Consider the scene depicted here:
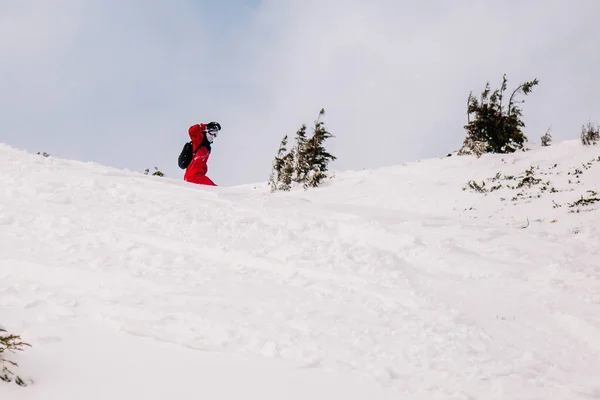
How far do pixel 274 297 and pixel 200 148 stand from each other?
6.73 metres

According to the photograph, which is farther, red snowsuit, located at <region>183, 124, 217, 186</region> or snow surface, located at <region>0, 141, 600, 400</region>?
red snowsuit, located at <region>183, 124, 217, 186</region>

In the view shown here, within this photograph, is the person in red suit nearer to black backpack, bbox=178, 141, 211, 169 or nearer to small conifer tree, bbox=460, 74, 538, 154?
black backpack, bbox=178, 141, 211, 169

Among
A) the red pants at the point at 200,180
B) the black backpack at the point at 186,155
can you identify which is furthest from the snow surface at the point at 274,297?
the black backpack at the point at 186,155

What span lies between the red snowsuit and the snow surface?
2.03 meters

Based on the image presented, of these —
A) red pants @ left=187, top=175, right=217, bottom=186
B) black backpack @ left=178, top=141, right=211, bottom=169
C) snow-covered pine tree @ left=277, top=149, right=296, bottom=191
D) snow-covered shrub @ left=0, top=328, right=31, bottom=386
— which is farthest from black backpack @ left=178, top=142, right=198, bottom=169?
snow-covered shrub @ left=0, top=328, right=31, bottom=386

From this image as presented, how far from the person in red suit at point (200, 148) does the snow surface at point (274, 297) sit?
2.05 meters

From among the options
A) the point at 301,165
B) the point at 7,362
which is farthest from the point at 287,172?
the point at 7,362

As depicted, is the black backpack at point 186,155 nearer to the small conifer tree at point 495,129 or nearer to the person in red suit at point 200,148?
the person in red suit at point 200,148

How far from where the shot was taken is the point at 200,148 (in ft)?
34.3

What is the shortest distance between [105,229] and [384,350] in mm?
3637

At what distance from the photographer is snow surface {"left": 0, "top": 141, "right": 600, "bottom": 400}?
3.03m

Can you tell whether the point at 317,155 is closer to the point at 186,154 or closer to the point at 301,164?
the point at 301,164

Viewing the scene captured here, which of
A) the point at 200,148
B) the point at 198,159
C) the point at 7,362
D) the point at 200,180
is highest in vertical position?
the point at 200,148


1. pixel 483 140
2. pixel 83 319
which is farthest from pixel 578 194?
pixel 83 319
